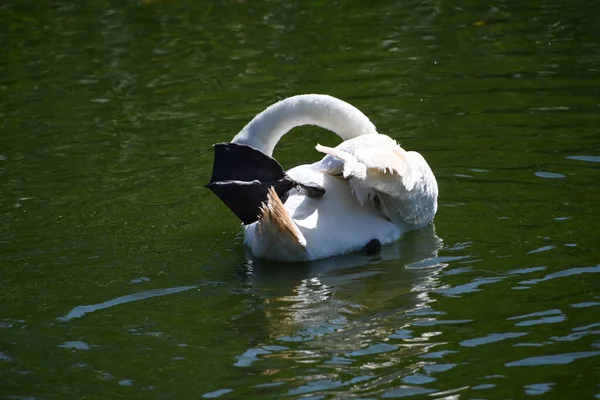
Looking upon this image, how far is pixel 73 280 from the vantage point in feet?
22.8

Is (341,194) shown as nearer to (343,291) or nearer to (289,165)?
(343,291)

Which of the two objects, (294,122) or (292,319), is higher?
A: (294,122)

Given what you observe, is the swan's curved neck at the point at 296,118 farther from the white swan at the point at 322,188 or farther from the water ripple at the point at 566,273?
the water ripple at the point at 566,273

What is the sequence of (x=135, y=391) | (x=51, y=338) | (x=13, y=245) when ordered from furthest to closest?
(x=13, y=245) → (x=51, y=338) → (x=135, y=391)

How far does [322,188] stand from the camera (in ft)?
23.2

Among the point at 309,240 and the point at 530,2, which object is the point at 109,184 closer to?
the point at 309,240

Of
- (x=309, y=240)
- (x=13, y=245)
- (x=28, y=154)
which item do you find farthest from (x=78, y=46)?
(x=309, y=240)

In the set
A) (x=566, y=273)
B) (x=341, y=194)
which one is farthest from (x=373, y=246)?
(x=566, y=273)

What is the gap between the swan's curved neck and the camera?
760cm

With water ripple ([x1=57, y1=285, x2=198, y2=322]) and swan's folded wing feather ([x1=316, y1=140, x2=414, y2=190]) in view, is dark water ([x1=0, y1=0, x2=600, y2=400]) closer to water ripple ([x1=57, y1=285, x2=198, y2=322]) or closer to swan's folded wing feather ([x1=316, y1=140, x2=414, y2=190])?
water ripple ([x1=57, y1=285, x2=198, y2=322])

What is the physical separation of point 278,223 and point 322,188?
1.88 ft

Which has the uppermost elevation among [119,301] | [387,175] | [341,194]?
[387,175]

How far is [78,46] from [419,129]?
19.4 ft

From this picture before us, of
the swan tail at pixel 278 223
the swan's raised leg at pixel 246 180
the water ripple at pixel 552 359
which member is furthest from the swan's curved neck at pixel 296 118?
the water ripple at pixel 552 359
